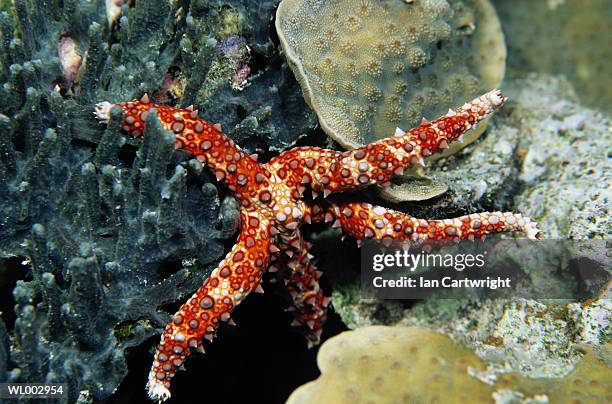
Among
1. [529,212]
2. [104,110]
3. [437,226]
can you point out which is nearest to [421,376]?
[437,226]

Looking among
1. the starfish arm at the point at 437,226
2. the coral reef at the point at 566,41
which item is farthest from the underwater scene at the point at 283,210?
the coral reef at the point at 566,41

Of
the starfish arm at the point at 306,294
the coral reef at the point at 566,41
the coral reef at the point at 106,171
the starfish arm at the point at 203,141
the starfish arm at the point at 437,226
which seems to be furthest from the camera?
the coral reef at the point at 566,41

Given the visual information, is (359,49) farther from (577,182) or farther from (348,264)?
(577,182)

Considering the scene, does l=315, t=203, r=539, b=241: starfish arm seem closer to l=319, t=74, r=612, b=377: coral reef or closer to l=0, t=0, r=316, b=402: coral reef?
l=319, t=74, r=612, b=377: coral reef

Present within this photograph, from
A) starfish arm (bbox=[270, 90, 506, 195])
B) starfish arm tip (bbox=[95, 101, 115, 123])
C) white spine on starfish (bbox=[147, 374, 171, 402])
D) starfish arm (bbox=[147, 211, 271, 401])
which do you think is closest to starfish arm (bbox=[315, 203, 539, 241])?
starfish arm (bbox=[270, 90, 506, 195])

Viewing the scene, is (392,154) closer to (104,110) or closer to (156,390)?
(104,110)

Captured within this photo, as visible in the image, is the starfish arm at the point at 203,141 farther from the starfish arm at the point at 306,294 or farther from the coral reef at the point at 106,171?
the starfish arm at the point at 306,294
